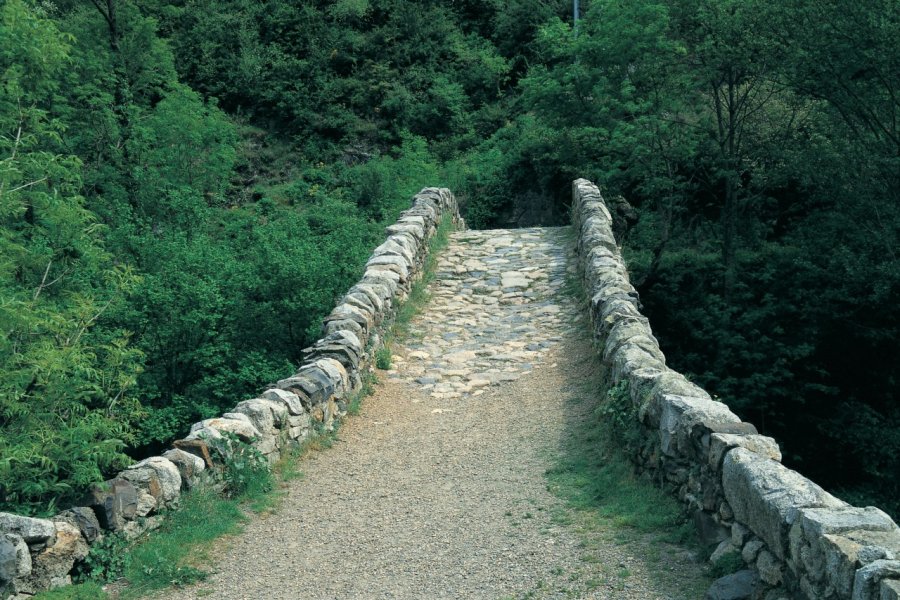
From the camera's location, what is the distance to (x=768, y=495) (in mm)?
4793

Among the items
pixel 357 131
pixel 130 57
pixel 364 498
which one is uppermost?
pixel 130 57

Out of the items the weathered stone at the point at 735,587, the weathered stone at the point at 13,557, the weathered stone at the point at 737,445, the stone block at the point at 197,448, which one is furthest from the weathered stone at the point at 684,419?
the weathered stone at the point at 13,557

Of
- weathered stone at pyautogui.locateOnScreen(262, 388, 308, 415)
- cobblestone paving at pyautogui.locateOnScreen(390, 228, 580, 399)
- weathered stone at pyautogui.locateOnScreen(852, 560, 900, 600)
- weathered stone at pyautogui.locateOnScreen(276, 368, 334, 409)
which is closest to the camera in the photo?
weathered stone at pyautogui.locateOnScreen(852, 560, 900, 600)

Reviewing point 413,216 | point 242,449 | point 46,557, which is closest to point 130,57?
point 413,216

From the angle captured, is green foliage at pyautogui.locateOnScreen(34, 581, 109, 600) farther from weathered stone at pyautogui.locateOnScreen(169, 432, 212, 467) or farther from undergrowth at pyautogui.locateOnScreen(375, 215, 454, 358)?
undergrowth at pyautogui.locateOnScreen(375, 215, 454, 358)

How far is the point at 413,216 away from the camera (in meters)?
15.0

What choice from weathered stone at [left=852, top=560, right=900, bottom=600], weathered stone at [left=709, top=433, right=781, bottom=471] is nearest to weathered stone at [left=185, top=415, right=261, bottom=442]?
weathered stone at [left=709, top=433, right=781, bottom=471]

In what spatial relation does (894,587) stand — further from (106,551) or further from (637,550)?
(106,551)

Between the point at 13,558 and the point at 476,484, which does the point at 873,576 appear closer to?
the point at 476,484

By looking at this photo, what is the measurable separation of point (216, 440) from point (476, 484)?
85.5 inches

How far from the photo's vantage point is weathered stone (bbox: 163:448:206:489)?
6535mm

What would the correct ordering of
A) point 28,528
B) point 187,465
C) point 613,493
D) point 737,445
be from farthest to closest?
point 613,493
point 187,465
point 737,445
point 28,528

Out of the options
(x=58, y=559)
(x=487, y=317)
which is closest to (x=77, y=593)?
(x=58, y=559)

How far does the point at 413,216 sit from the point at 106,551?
391 inches
